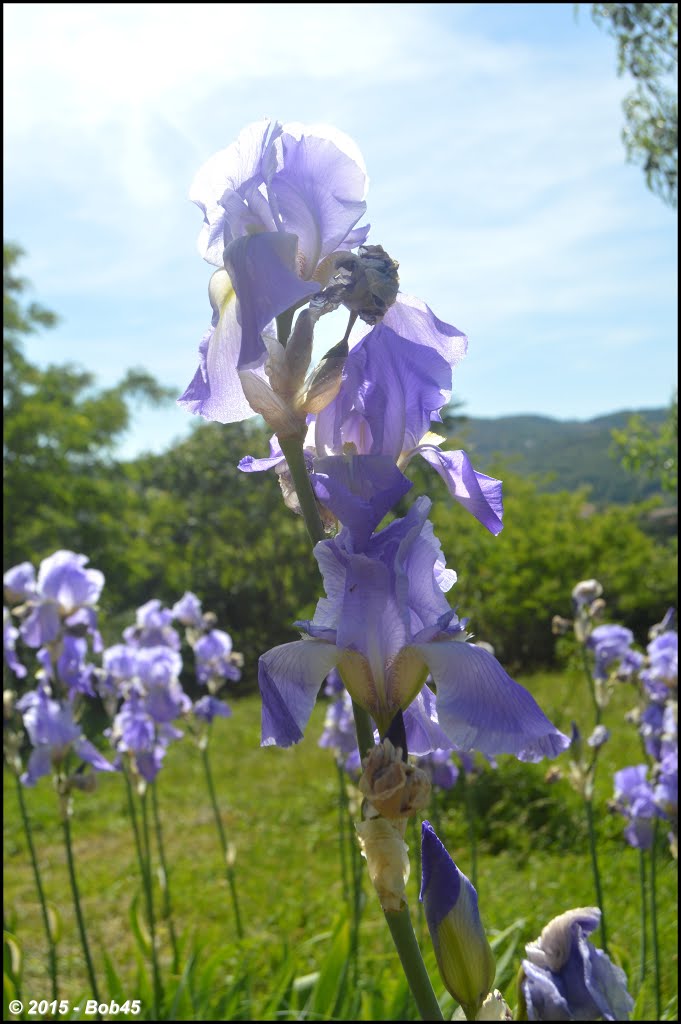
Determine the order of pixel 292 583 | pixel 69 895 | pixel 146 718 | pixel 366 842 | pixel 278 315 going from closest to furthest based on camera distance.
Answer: pixel 366 842 < pixel 278 315 < pixel 146 718 < pixel 69 895 < pixel 292 583

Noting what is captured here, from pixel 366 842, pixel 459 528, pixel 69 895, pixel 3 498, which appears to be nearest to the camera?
pixel 366 842

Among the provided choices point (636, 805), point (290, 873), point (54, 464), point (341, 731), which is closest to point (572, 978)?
Answer: point (636, 805)

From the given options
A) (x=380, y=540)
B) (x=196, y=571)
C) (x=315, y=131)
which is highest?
(x=315, y=131)

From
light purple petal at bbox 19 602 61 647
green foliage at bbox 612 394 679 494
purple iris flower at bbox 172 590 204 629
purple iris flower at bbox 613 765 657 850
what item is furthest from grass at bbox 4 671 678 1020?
green foliage at bbox 612 394 679 494

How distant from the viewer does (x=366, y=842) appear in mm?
568

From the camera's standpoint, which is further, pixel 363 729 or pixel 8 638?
pixel 8 638

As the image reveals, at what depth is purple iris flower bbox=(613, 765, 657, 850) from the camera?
2.99 m

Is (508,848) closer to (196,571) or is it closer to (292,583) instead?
(292,583)

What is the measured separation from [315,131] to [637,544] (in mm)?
12415

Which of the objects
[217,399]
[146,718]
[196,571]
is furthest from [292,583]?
[217,399]

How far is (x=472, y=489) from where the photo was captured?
27.5 inches

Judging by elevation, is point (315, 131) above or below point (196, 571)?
above

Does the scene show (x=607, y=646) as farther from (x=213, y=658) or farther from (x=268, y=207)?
(x=268, y=207)

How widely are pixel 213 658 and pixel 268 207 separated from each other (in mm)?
3376
